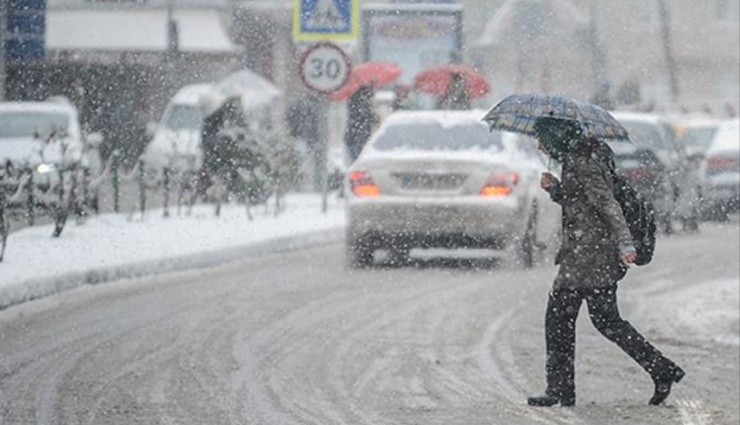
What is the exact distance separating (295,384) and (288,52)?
51366mm

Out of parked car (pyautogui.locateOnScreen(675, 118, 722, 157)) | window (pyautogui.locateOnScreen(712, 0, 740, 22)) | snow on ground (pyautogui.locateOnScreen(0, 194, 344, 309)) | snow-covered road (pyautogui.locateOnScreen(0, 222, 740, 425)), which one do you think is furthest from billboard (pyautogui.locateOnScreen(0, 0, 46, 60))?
window (pyautogui.locateOnScreen(712, 0, 740, 22))

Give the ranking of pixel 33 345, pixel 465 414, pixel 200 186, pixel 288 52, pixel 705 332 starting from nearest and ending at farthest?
pixel 465 414 → pixel 33 345 → pixel 705 332 → pixel 200 186 → pixel 288 52

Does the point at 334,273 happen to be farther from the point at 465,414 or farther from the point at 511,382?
the point at 465,414

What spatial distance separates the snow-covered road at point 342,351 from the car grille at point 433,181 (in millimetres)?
767

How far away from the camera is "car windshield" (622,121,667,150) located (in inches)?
963

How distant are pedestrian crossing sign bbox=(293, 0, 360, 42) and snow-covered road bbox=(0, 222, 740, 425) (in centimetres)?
397

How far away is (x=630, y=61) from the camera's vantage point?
7575 cm

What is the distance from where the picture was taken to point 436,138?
62.0ft

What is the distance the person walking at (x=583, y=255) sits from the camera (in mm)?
9195

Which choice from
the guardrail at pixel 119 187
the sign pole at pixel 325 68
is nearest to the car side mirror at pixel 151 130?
the guardrail at pixel 119 187

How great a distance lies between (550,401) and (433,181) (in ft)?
27.9

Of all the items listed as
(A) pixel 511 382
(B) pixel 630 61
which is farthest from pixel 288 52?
(A) pixel 511 382

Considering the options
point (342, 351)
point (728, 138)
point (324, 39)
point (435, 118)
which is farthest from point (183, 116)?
point (342, 351)

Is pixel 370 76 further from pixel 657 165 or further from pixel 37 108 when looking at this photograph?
pixel 657 165
